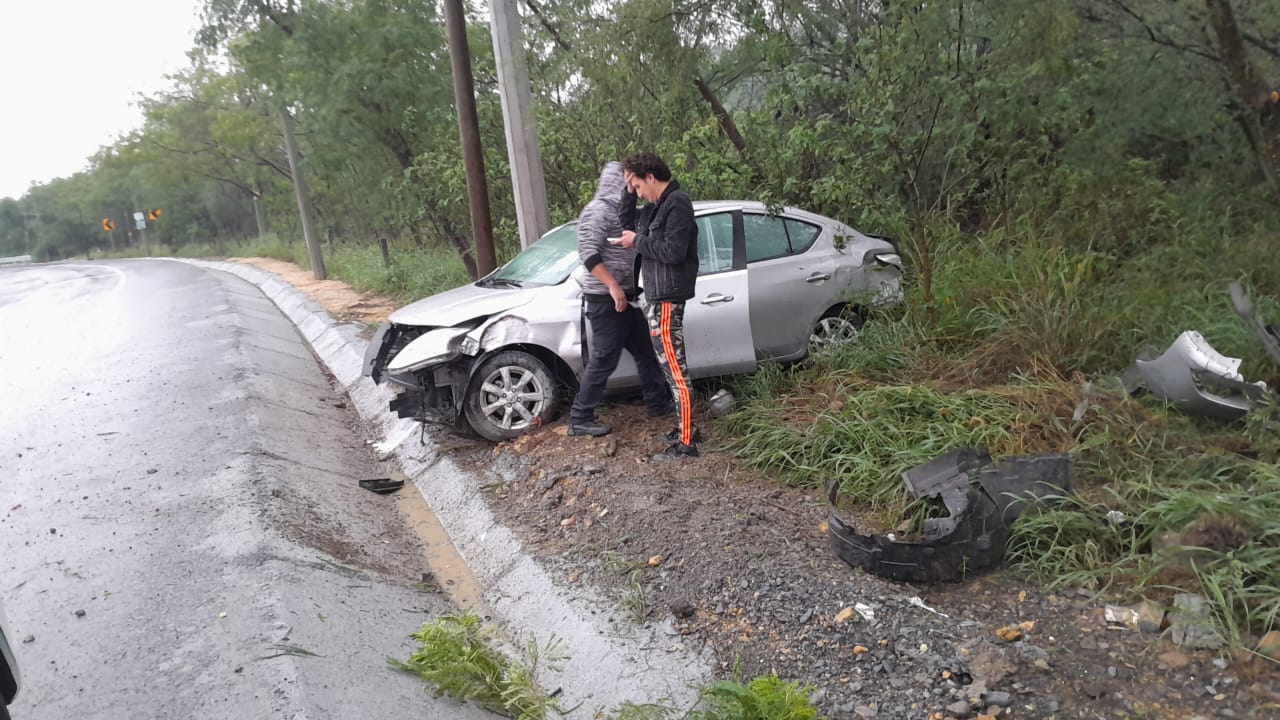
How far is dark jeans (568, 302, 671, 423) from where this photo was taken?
599 cm

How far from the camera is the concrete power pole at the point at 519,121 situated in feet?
28.9

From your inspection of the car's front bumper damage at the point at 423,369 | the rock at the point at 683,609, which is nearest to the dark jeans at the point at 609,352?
the car's front bumper damage at the point at 423,369

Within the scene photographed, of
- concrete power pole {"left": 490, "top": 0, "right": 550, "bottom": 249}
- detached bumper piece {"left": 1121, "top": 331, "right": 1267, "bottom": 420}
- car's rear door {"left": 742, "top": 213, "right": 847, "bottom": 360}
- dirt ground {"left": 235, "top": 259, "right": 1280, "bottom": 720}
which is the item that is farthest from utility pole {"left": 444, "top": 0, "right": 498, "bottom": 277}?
detached bumper piece {"left": 1121, "top": 331, "right": 1267, "bottom": 420}

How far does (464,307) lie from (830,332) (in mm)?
2773

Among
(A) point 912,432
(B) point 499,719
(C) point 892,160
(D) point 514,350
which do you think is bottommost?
(B) point 499,719

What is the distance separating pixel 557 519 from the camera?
5.22 meters

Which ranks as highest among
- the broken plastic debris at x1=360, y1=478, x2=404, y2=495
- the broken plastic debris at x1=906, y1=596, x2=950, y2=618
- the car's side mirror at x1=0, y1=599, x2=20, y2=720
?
the car's side mirror at x1=0, y1=599, x2=20, y2=720

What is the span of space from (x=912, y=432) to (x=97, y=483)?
5335mm

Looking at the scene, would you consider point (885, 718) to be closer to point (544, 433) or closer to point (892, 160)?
point (544, 433)

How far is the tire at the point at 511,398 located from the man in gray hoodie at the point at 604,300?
1.30 feet

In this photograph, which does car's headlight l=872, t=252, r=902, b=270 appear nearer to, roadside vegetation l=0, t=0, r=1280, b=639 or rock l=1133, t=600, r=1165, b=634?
roadside vegetation l=0, t=0, r=1280, b=639

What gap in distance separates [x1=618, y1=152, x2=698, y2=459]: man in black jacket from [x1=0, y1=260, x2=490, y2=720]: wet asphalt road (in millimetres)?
1888

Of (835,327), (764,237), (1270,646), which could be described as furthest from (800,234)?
(1270,646)

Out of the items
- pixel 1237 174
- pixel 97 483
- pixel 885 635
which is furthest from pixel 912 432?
pixel 1237 174
